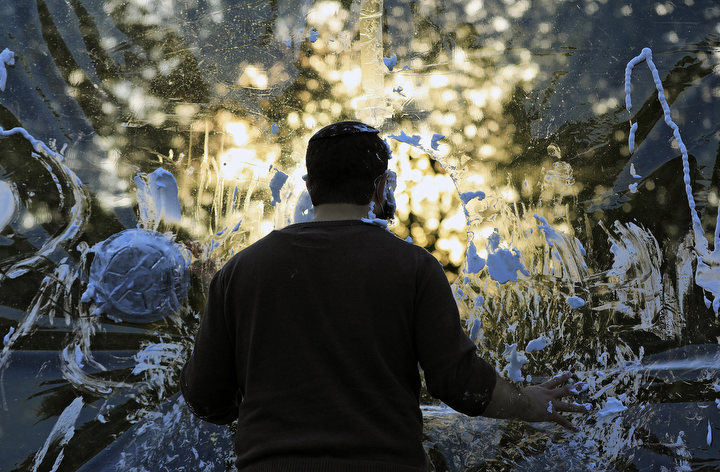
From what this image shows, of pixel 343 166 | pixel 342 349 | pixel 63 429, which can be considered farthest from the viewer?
pixel 63 429

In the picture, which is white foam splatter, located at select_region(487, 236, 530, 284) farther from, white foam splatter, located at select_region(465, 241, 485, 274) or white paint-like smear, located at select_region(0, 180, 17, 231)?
white paint-like smear, located at select_region(0, 180, 17, 231)

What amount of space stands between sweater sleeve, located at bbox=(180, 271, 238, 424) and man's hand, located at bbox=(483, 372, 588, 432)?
48 cm

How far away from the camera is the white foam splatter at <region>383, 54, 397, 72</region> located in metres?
1.61

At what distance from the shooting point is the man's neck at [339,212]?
1.07 m

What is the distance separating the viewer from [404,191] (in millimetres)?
1608

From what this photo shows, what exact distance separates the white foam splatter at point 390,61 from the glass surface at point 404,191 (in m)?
0.01

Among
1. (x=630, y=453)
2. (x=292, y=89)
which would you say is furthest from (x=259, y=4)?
(x=630, y=453)

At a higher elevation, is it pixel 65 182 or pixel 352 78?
pixel 352 78

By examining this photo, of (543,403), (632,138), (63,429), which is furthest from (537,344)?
(63,429)

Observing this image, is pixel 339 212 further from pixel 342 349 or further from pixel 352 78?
pixel 352 78

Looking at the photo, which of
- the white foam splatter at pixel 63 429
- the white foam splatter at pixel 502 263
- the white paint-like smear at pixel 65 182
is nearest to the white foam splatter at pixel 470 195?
the white foam splatter at pixel 502 263

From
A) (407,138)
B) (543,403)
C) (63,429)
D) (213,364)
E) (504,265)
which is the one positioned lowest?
(63,429)

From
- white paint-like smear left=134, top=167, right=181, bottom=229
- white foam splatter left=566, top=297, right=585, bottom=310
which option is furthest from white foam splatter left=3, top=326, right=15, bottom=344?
white foam splatter left=566, top=297, right=585, bottom=310

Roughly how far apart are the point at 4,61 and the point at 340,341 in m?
1.31
